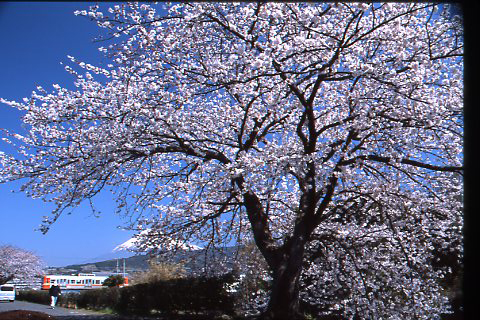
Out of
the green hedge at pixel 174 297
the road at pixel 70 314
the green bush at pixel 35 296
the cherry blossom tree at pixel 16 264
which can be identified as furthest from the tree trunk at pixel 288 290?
the cherry blossom tree at pixel 16 264

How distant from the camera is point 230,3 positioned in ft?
23.5

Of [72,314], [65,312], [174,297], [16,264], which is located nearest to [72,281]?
[16,264]

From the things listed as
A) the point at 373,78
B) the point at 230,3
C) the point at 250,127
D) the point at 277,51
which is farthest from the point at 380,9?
the point at 250,127

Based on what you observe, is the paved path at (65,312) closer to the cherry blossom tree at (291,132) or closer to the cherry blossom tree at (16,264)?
the cherry blossom tree at (291,132)

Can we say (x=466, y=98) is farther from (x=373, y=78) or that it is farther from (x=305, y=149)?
(x=305, y=149)

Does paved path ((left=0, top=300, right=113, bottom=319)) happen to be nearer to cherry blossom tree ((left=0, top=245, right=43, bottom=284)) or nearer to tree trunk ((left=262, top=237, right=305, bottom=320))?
tree trunk ((left=262, top=237, right=305, bottom=320))

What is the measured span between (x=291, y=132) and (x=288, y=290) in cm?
398

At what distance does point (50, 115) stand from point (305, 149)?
5418 mm

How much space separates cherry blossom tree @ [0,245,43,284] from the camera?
155ft

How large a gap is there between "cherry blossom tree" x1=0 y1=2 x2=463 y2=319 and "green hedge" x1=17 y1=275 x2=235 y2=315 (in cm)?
347

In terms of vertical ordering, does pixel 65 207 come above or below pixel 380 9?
below

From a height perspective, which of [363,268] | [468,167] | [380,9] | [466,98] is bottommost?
[363,268]

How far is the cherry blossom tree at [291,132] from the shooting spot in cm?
707

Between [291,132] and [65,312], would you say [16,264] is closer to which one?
[65,312]
